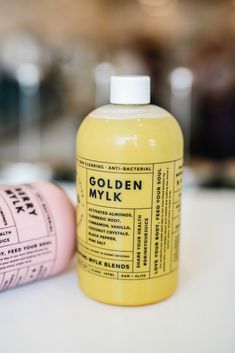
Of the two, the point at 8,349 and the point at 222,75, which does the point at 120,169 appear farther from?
the point at 222,75

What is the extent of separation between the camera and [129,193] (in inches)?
14.0

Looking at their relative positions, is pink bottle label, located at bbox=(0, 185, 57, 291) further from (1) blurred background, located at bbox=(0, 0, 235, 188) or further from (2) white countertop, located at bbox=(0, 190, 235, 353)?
(1) blurred background, located at bbox=(0, 0, 235, 188)

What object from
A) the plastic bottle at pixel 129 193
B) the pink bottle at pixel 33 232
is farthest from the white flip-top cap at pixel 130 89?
the pink bottle at pixel 33 232

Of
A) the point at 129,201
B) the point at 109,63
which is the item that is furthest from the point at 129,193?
the point at 109,63

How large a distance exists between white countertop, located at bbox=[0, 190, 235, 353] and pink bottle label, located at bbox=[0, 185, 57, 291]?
0.02 meters

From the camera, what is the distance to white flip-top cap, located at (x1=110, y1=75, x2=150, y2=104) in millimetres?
358

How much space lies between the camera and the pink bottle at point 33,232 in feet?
1.24

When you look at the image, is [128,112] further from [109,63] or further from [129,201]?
[109,63]

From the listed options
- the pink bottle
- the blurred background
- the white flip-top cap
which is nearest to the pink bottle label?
the pink bottle

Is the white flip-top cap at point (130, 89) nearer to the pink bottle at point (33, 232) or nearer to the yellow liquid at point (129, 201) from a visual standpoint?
the yellow liquid at point (129, 201)

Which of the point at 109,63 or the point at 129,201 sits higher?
the point at 109,63

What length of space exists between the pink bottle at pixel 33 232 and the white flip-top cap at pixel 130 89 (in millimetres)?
108

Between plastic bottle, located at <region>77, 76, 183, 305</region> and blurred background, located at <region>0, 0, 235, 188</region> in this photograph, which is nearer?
plastic bottle, located at <region>77, 76, 183, 305</region>

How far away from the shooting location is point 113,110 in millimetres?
363
